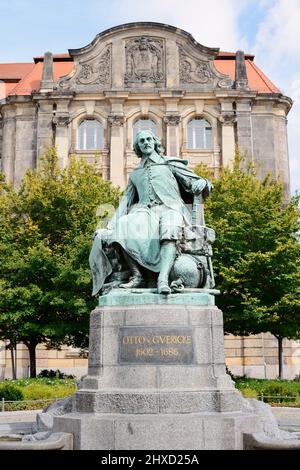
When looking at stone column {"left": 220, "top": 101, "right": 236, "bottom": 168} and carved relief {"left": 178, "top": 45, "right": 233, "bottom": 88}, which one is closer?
stone column {"left": 220, "top": 101, "right": 236, "bottom": 168}

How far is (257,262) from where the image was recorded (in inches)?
839

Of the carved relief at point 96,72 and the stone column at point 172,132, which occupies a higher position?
the carved relief at point 96,72

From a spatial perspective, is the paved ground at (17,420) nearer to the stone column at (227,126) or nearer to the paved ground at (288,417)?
the paved ground at (288,417)

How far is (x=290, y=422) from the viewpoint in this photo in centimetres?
1093

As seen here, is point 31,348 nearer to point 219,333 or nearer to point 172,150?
point 172,150

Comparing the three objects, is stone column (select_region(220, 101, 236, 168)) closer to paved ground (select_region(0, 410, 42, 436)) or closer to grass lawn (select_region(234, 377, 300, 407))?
grass lawn (select_region(234, 377, 300, 407))

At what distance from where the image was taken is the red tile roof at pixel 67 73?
33.7 m

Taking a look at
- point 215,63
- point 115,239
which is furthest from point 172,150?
point 115,239

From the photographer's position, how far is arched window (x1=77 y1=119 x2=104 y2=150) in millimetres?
32375

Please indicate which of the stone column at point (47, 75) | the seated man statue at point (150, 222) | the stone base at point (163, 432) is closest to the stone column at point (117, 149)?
the stone column at point (47, 75)

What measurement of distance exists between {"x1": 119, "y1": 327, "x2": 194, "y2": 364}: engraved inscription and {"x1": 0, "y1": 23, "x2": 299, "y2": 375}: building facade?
24575 mm

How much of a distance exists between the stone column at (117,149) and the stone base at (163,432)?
986 inches

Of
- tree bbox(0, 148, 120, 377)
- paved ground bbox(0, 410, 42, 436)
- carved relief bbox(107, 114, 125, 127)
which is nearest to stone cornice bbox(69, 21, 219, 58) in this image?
carved relief bbox(107, 114, 125, 127)
